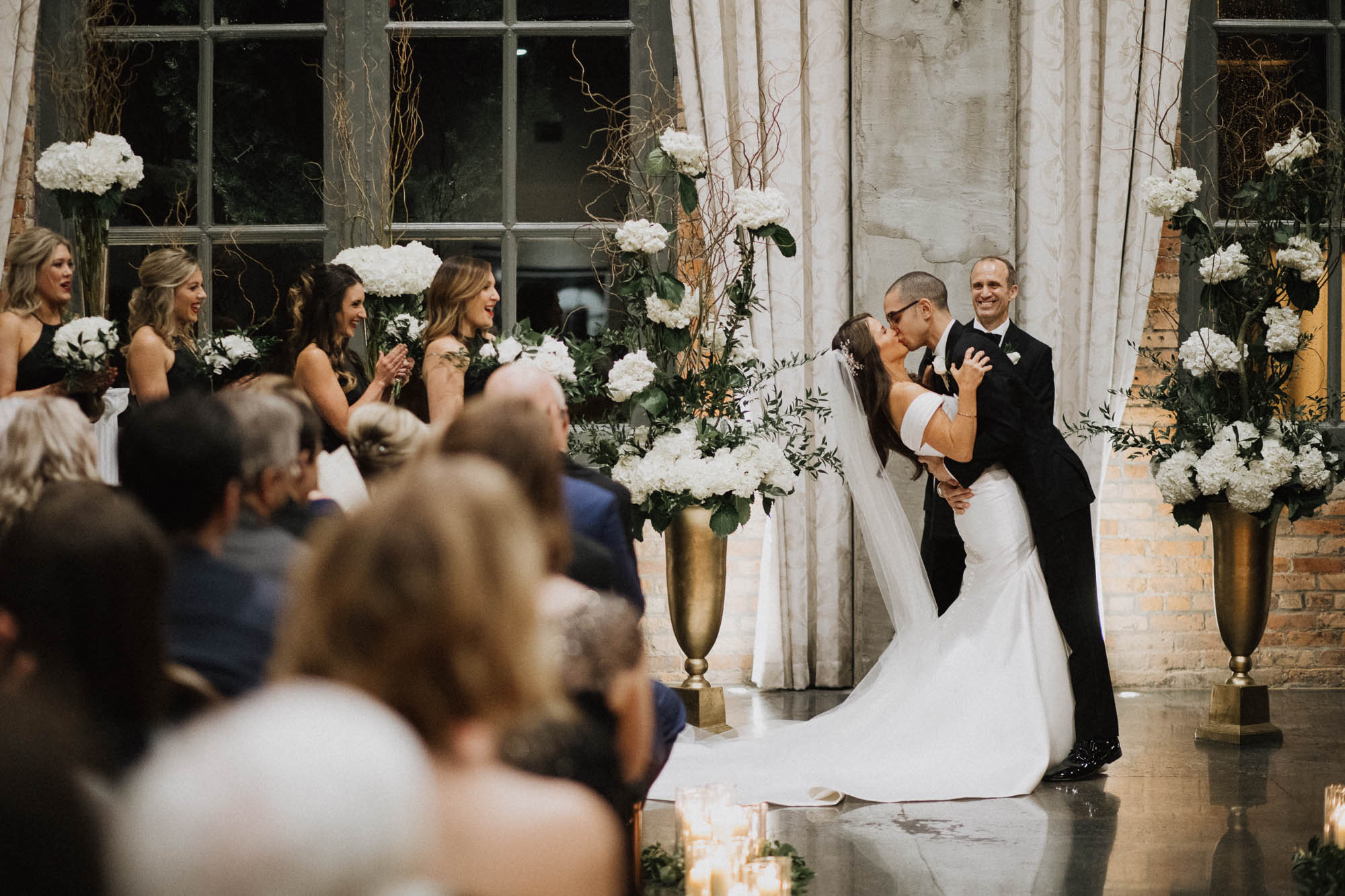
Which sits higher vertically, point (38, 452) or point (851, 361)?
point (851, 361)

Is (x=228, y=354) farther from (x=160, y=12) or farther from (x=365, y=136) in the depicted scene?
(x=160, y=12)

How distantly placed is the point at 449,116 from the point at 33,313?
224 cm

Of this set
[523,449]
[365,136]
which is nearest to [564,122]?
[365,136]

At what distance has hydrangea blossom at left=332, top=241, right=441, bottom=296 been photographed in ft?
16.0

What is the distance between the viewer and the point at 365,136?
6.24 meters

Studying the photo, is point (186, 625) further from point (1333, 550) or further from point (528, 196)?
point (1333, 550)

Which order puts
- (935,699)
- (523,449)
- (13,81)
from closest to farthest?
(523,449) < (935,699) < (13,81)

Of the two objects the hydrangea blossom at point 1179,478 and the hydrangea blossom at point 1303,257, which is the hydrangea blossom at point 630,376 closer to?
the hydrangea blossom at point 1179,478

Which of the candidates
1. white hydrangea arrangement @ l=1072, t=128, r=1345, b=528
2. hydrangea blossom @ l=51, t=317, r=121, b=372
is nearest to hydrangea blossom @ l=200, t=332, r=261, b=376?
hydrangea blossom @ l=51, t=317, r=121, b=372

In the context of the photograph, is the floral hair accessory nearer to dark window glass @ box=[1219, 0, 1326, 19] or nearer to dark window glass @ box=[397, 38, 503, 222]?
dark window glass @ box=[397, 38, 503, 222]

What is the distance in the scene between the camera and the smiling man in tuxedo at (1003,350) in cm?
490

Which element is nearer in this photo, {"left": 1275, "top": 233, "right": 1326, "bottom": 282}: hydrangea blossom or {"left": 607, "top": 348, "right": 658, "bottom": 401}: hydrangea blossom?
{"left": 607, "top": 348, "right": 658, "bottom": 401}: hydrangea blossom

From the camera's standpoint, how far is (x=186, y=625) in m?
1.92

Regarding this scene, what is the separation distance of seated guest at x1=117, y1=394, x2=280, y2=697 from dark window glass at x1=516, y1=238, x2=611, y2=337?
4176mm
